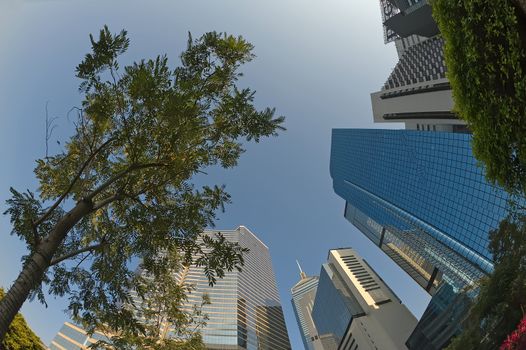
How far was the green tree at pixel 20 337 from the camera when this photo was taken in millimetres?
8641

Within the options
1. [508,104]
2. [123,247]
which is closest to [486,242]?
[508,104]

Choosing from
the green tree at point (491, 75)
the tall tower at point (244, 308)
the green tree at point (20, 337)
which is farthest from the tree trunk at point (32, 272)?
the tall tower at point (244, 308)

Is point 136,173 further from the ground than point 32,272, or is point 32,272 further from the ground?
point 136,173

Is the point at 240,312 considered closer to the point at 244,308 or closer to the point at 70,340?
the point at 244,308

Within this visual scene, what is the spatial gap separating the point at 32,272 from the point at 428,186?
315ft

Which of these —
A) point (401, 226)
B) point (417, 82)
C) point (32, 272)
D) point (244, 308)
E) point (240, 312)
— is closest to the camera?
point (32, 272)

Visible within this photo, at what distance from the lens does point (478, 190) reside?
66.9m

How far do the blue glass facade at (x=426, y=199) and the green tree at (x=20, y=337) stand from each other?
51261mm

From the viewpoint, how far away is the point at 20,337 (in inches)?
361

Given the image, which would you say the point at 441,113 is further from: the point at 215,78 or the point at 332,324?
the point at 332,324

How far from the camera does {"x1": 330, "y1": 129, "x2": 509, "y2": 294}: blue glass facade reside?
68.6 metres

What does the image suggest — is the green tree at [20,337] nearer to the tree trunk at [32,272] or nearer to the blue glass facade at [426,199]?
the tree trunk at [32,272]

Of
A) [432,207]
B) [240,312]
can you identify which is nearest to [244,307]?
[240,312]

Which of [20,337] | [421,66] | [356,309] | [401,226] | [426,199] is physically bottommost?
[20,337]
